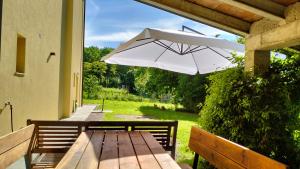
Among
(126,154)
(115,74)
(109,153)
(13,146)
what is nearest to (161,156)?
(126,154)

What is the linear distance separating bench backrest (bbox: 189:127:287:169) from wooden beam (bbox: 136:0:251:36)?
217 cm

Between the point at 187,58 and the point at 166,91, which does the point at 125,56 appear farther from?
the point at 166,91

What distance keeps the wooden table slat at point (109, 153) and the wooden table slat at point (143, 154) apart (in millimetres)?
214

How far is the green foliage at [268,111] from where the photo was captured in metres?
5.18

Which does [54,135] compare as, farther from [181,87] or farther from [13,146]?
[181,87]

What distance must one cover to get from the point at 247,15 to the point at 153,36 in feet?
5.96

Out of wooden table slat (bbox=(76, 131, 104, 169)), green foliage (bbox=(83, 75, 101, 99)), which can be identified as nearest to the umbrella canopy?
wooden table slat (bbox=(76, 131, 104, 169))

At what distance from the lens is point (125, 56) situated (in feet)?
25.7

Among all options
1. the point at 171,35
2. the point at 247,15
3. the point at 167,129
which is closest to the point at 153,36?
the point at 171,35

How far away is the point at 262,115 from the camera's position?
16.9 feet

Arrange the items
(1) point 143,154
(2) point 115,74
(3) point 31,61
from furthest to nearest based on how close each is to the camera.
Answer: (2) point 115,74 < (3) point 31,61 < (1) point 143,154

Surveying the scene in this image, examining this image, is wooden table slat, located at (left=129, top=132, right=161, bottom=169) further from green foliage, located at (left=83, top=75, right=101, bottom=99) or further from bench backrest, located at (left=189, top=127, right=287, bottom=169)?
green foliage, located at (left=83, top=75, right=101, bottom=99)

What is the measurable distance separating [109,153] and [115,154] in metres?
0.07

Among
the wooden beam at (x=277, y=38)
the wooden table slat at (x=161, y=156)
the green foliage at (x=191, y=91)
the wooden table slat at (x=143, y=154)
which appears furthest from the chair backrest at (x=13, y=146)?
the green foliage at (x=191, y=91)
